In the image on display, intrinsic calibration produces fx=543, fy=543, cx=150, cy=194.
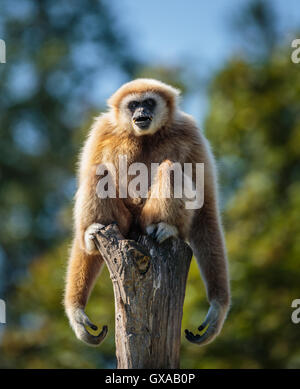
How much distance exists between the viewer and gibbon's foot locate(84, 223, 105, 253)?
470cm

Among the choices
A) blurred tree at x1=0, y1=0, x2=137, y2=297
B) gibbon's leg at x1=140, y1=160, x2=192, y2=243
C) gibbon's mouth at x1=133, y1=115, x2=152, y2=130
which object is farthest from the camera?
blurred tree at x1=0, y1=0, x2=137, y2=297

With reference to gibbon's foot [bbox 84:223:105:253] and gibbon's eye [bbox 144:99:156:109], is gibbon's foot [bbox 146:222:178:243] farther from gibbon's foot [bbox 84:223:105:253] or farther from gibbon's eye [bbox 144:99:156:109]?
gibbon's eye [bbox 144:99:156:109]

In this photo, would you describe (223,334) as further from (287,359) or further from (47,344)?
(47,344)

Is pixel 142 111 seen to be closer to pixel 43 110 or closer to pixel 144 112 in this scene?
pixel 144 112

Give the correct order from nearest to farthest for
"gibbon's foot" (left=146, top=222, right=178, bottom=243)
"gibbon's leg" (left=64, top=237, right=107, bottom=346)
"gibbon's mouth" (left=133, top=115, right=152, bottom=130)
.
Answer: "gibbon's foot" (left=146, top=222, right=178, bottom=243), "gibbon's leg" (left=64, top=237, right=107, bottom=346), "gibbon's mouth" (left=133, top=115, right=152, bottom=130)

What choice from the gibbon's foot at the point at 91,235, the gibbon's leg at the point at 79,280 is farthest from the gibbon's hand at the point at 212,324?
the gibbon's foot at the point at 91,235

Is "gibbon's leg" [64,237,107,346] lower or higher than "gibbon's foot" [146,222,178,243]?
lower

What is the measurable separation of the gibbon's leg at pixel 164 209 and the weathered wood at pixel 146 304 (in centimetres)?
34

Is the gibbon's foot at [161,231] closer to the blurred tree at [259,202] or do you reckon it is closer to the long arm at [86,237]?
the long arm at [86,237]

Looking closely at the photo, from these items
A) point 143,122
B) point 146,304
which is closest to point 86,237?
point 146,304

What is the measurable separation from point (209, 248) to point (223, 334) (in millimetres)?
6206

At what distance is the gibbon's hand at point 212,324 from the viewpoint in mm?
4730

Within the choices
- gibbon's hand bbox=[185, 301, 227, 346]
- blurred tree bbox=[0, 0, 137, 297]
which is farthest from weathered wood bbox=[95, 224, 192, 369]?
blurred tree bbox=[0, 0, 137, 297]

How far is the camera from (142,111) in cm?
518
